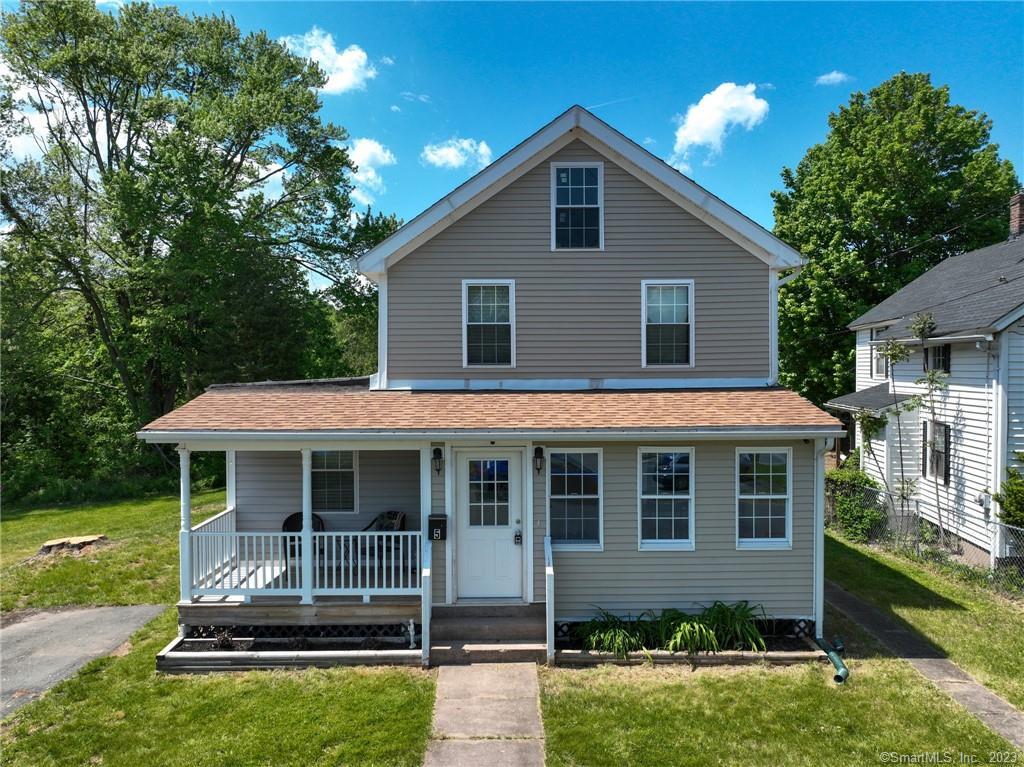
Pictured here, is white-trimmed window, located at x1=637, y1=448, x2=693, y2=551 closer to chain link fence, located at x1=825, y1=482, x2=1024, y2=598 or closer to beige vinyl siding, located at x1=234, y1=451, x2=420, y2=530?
beige vinyl siding, located at x1=234, y1=451, x2=420, y2=530

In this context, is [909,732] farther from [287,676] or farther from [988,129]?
[988,129]

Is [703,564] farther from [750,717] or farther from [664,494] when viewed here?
[750,717]

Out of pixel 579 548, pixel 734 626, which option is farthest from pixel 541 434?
pixel 734 626

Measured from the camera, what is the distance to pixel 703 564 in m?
8.72

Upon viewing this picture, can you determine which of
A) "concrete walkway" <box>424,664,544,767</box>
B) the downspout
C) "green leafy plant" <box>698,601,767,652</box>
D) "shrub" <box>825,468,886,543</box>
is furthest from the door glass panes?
"shrub" <box>825,468,886,543</box>

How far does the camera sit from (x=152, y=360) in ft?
85.0

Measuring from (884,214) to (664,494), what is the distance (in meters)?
22.3

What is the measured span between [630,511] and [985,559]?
28.4ft

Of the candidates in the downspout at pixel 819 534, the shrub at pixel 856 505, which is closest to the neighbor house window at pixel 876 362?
the shrub at pixel 856 505

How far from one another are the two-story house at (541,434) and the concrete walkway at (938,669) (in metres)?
1.36

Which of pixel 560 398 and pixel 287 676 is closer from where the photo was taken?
pixel 287 676

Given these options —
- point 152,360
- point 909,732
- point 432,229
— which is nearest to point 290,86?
point 152,360

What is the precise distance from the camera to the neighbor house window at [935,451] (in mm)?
13469

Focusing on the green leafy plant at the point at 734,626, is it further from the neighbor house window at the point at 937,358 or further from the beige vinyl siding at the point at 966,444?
the neighbor house window at the point at 937,358
